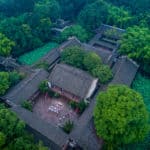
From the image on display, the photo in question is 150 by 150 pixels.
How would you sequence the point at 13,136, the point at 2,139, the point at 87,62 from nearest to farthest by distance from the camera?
the point at 2,139, the point at 13,136, the point at 87,62

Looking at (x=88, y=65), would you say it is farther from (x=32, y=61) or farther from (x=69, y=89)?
(x=32, y=61)

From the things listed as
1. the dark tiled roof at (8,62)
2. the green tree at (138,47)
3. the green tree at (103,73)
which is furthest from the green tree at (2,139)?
the green tree at (138,47)

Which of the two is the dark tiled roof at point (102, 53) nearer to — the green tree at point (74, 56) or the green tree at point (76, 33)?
the green tree at point (74, 56)

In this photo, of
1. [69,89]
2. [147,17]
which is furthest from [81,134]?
[147,17]

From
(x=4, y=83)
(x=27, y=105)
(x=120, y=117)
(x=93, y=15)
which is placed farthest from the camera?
(x=93, y=15)

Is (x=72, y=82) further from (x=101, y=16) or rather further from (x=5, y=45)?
(x=101, y=16)

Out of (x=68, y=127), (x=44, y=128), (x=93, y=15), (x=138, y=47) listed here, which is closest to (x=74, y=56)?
(x=138, y=47)
